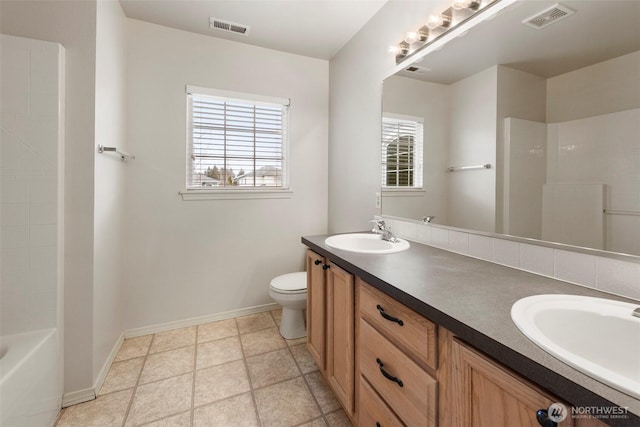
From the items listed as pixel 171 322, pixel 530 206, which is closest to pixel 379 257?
pixel 530 206

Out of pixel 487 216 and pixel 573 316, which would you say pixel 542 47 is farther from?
pixel 573 316

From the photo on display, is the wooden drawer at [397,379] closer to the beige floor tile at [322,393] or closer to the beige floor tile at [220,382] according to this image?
the beige floor tile at [322,393]

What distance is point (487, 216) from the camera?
1308mm

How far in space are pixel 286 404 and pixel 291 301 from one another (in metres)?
0.69

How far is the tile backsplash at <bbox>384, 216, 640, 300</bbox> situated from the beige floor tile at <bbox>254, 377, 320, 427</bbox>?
45.2 inches

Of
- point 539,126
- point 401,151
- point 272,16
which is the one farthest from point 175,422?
point 272,16

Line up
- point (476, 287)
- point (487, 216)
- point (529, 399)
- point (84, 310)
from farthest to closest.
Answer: point (84, 310), point (487, 216), point (476, 287), point (529, 399)

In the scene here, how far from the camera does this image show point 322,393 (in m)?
1.62

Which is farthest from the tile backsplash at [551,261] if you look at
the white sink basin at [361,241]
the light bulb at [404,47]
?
the light bulb at [404,47]

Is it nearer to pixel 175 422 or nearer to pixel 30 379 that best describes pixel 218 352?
pixel 175 422

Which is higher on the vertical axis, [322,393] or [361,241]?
[361,241]

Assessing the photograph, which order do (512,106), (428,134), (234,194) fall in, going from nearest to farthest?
(512,106) < (428,134) < (234,194)

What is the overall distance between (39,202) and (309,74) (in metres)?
2.32

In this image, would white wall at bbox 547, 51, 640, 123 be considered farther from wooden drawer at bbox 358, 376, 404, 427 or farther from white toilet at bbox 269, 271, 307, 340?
white toilet at bbox 269, 271, 307, 340
